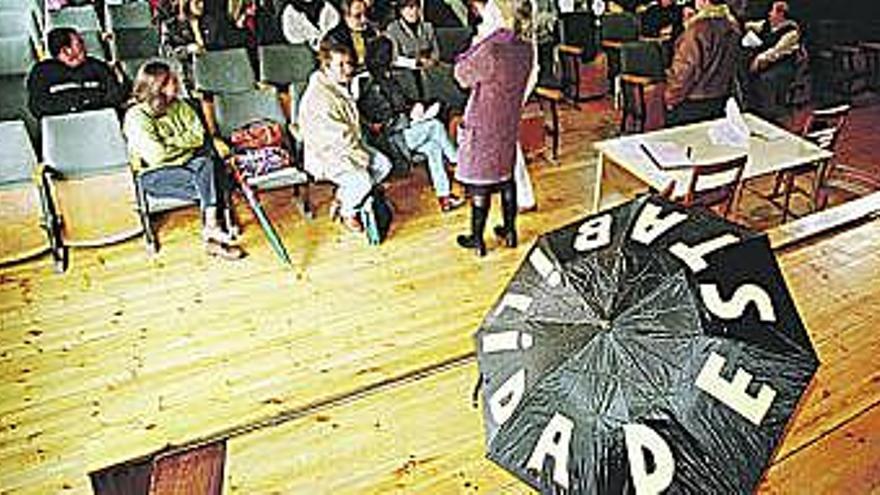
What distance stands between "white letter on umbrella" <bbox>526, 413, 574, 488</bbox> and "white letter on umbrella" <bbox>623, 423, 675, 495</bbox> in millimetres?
107

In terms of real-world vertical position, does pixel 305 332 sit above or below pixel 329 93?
below

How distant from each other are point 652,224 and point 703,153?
3.44 m

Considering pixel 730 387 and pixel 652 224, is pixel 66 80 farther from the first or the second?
pixel 730 387

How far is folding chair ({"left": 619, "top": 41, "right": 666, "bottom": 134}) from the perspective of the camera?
6430 millimetres

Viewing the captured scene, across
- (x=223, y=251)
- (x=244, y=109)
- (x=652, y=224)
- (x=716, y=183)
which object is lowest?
(x=223, y=251)

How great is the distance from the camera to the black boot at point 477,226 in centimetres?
464

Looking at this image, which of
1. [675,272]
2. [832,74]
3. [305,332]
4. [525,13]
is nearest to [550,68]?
[832,74]

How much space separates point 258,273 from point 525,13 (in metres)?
2.00

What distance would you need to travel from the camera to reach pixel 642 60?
6.57 metres

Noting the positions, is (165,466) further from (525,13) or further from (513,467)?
(525,13)

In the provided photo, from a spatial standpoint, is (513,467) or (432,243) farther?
A: (432,243)

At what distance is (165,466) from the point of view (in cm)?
138

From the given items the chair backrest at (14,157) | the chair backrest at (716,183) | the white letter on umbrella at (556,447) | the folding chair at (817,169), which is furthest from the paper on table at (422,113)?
the white letter on umbrella at (556,447)

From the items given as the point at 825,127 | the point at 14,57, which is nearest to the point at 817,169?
the point at 825,127
